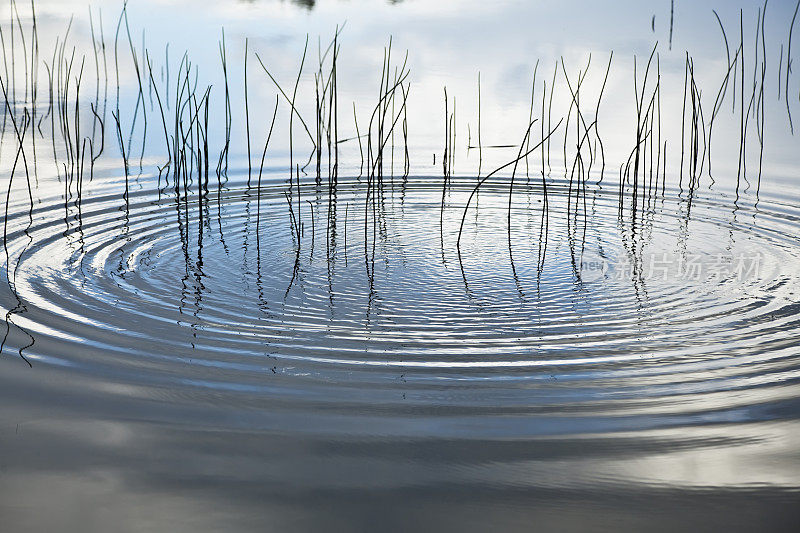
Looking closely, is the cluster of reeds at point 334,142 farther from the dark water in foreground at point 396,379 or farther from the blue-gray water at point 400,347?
the dark water in foreground at point 396,379

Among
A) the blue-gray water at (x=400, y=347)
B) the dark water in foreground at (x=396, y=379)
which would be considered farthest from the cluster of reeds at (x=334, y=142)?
the dark water in foreground at (x=396, y=379)

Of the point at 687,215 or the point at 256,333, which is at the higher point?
the point at 687,215

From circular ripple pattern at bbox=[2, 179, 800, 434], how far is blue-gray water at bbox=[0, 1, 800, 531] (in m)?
0.01

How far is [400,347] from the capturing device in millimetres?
2842

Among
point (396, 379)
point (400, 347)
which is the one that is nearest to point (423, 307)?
point (400, 347)

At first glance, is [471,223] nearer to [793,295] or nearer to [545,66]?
[793,295]

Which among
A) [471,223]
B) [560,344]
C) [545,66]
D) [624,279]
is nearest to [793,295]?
[624,279]

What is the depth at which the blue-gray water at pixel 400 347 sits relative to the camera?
77.7 inches

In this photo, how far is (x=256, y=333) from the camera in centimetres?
293

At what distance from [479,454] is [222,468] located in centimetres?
63

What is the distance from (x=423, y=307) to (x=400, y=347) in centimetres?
46

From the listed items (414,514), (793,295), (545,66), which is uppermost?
(545,66)

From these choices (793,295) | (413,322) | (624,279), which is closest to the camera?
(413,322)

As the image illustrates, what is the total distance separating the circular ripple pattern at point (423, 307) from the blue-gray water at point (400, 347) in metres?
0.01
